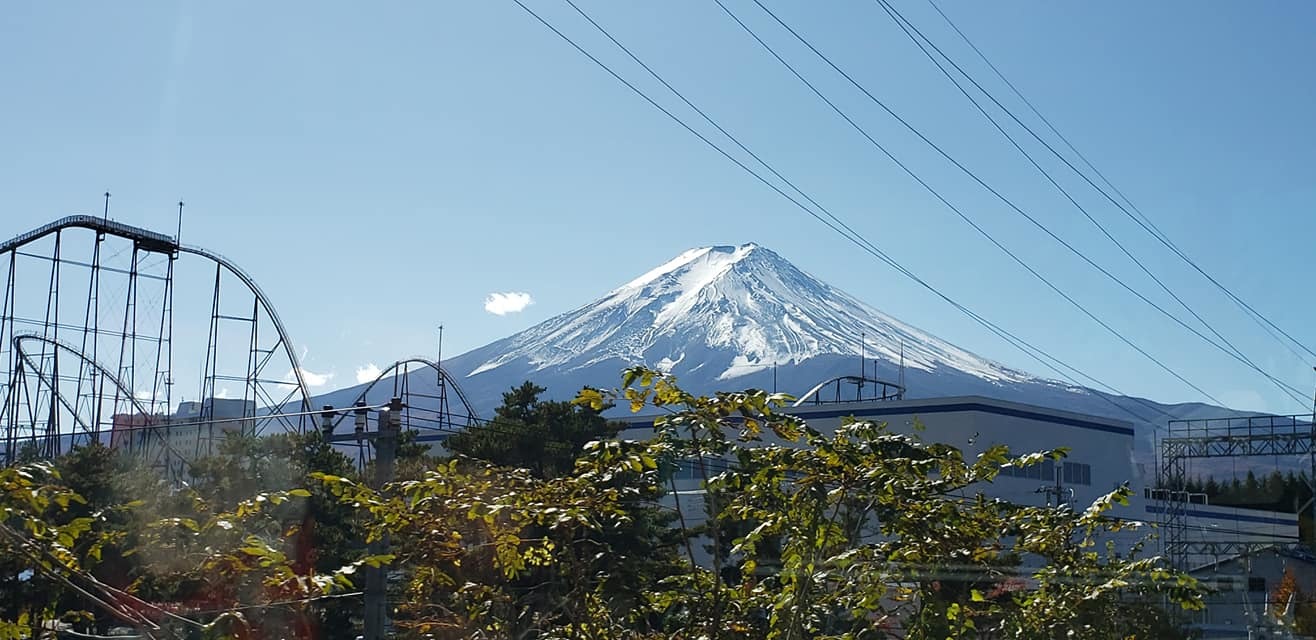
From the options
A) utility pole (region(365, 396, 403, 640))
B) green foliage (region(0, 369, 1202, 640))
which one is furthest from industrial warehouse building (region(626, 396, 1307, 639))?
green foliage (region(0, 369, 1202, 640))

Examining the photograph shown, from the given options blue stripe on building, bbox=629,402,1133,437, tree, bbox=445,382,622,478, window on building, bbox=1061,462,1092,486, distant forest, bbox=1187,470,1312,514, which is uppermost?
blue stripe on building, bbox=629,402,1133,437

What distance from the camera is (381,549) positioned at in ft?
41.4

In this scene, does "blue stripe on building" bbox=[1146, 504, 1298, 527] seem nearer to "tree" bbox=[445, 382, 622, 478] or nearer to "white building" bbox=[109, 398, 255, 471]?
"tree" bbox=[445, 382, 622, 478]

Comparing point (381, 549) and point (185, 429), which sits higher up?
point (185, 429)

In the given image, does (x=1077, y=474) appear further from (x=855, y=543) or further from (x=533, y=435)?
(x=855, y=543)

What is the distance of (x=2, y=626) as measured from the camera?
3.83 m

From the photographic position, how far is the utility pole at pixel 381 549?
13.2 meters

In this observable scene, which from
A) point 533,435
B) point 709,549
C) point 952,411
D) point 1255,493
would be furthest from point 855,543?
point 1255,493

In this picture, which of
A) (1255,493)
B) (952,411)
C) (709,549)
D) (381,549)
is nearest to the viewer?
(709,549)

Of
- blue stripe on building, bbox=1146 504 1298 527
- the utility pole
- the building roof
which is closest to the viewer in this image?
the utility pole

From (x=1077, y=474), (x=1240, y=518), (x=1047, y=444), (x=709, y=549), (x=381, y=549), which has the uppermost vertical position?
(x=1047, y=444)

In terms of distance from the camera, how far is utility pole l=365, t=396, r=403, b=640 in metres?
13.2

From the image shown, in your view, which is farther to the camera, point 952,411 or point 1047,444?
point 1047,444

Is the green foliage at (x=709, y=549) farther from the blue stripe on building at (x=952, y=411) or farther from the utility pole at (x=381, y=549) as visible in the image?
the blue stripe on building at (x=952, y=411)
